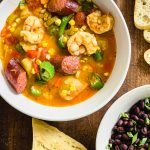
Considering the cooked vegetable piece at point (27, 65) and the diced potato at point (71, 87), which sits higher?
the cooked vegetable piece at point (27, 65)

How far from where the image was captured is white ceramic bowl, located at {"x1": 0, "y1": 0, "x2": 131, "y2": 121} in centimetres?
Answer: 389

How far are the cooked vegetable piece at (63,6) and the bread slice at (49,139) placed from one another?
0.95m

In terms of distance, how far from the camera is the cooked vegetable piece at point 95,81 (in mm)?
3979

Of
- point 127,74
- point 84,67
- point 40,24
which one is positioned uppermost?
point 40,24

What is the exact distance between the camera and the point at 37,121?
4.07m

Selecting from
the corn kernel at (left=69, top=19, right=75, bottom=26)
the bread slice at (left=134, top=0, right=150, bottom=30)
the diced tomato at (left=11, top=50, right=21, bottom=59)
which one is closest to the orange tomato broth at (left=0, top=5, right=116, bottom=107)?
the diced tomato at (left=11, top=50, right=21, bottom=59)

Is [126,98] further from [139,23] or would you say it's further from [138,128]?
[139,23]

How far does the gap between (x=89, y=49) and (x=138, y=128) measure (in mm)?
790

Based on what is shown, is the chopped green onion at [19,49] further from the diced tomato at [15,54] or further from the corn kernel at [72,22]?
the corn kernel at [72,22]

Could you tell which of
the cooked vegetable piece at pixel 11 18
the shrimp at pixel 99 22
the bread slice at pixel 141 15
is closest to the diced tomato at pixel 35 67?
the cooked vegetable piece at pixel 11 18

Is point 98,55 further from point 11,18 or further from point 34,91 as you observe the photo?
point 11,18

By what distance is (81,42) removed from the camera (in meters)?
3.90

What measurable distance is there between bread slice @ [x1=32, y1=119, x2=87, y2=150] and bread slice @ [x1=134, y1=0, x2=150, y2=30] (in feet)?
3.85

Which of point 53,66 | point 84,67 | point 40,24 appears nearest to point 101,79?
point 84,67
